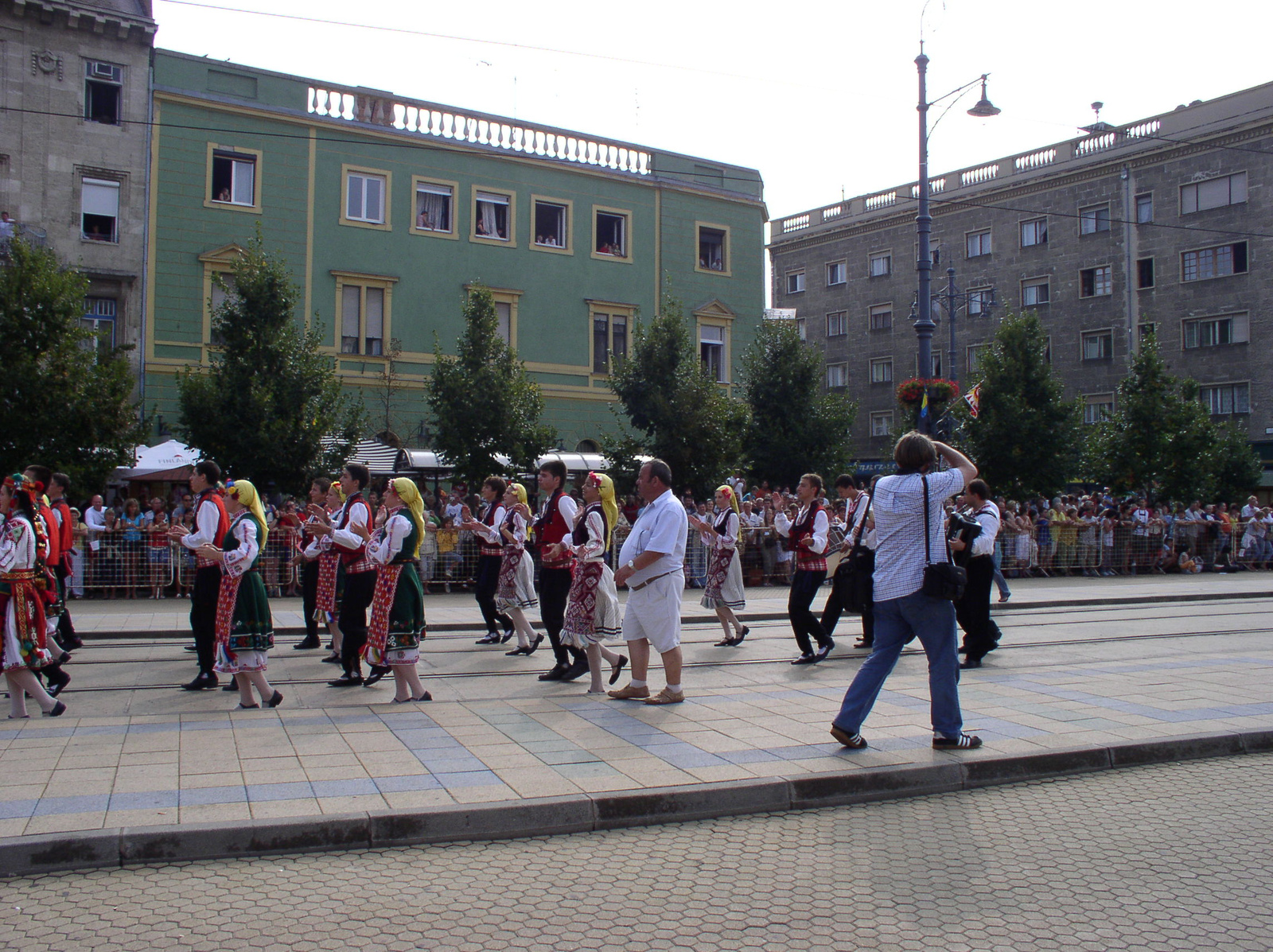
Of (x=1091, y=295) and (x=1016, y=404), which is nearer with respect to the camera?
(x=1016, y=404)

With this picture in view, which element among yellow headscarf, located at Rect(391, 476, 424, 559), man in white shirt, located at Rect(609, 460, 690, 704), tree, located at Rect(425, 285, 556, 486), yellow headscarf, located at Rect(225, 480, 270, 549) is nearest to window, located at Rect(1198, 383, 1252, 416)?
tree, located at Rect(425, 285, 556, 486)

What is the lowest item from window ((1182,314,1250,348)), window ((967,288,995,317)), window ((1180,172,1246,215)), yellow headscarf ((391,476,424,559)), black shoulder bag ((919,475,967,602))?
black shoulder bag ((919,475,967,602))

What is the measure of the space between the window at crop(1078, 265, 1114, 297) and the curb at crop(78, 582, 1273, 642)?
26.4m

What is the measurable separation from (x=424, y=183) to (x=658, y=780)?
2704 centimetres

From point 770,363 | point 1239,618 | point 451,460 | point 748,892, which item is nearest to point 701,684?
point 748,892

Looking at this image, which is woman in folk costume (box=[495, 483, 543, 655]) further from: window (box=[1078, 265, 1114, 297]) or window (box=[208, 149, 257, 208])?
window (box=[1078, 265, 1114, 297])

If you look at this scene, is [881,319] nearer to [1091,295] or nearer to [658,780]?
[1091,295]

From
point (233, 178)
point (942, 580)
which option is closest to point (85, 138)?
point (233, 178)

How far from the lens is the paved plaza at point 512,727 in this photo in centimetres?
559

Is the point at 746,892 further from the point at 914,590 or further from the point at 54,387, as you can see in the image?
the point at 54,387

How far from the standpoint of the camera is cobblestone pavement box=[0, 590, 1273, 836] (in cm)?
559

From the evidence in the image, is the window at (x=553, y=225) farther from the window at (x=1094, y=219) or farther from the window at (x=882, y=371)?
the window at (x=1094, y=219)

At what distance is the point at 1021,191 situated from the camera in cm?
4522

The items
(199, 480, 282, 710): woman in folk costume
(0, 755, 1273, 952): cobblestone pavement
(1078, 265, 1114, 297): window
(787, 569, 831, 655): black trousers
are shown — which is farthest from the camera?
(1078, 265, 1114, 297): window
